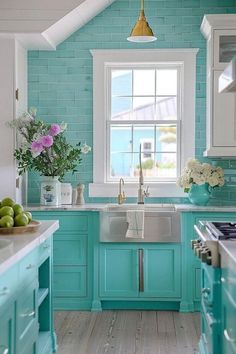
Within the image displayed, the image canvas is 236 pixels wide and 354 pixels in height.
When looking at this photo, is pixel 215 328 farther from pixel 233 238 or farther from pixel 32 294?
pixel 32 294

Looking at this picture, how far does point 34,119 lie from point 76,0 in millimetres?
1184

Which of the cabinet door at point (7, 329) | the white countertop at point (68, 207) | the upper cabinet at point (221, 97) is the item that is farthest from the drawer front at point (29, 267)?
the upper cabinet at point (221, 97)

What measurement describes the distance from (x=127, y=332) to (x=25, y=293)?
1754 millimetres

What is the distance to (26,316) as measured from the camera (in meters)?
2.94

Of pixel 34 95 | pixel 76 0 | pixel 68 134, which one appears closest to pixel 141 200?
pixel 68 134

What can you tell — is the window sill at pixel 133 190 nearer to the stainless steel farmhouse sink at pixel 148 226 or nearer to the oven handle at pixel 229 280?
the stainless steel farmhouse sink at pixel 148 226

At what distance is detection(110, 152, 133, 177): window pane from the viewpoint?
5.67 metres

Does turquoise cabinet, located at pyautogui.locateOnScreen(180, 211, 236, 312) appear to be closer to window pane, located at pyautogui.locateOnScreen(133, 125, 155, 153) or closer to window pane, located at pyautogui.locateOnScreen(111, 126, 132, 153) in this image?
window pane, located at pyautogui.locateOnScreen(133, 125, 155, 153)

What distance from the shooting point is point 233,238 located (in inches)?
115

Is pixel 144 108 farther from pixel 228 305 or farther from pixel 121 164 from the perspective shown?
pixel 228 305

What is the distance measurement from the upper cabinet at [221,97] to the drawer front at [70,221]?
1.29 metres

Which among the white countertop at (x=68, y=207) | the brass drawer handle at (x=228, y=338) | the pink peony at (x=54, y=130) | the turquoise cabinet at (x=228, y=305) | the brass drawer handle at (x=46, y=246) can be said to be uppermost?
the pink peony at (x=54, y=130)

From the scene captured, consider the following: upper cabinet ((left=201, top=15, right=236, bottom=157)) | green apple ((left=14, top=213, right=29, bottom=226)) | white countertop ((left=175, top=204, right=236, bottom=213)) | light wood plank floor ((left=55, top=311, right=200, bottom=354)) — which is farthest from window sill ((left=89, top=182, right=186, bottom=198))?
green apple ((left=14, top=213, right=29, bottom=226))

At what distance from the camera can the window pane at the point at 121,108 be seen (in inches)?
223
